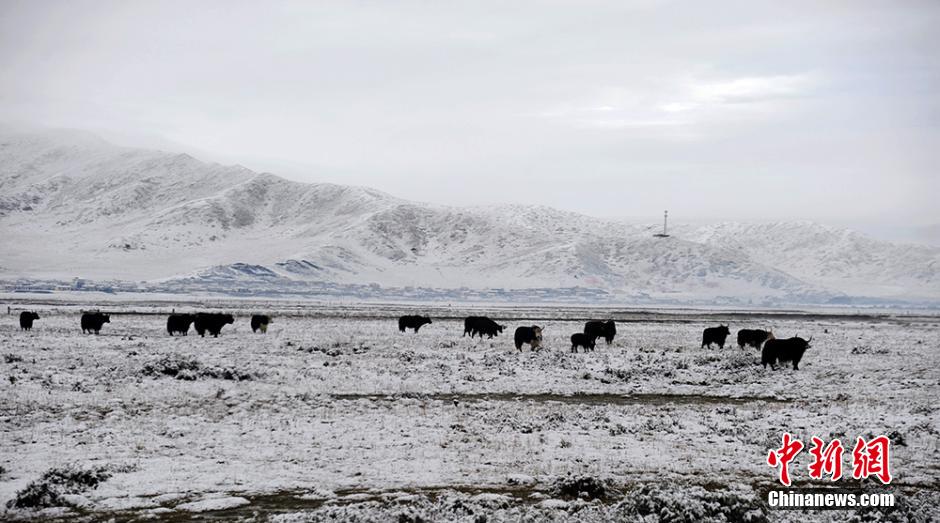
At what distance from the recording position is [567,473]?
12.1 meters

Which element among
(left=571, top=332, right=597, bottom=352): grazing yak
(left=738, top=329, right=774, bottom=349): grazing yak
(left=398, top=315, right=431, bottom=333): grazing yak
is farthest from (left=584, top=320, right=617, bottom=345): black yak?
(left=398, top=315, right=431, bottom=333): grazing yak

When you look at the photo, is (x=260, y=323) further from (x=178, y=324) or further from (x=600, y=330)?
(x=600, y=330)

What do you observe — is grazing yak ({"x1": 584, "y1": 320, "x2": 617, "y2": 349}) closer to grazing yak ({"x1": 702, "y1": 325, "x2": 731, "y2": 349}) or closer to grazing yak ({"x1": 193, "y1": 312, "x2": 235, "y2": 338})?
grazing yak ({"x1": 702, "y1": 325, "x2": 731, "y2": 349})

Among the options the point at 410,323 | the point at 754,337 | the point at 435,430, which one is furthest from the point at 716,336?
the point at 435,430

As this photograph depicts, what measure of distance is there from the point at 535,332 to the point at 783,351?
10284 mm

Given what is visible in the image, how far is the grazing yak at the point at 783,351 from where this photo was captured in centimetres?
2742

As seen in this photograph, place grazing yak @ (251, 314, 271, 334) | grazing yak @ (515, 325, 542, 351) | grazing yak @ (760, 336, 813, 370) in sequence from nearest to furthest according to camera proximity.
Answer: grazing yak @ (760, 336, 813, 370)
grazing yak @ (515, 325, 542, 351)
grazing yak @ (251, 314, 271, 334)

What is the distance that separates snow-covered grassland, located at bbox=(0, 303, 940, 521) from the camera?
410 inches

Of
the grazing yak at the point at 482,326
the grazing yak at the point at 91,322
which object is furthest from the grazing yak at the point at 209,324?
the grazing yak at the point at 482,326

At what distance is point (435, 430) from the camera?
50.4 feet

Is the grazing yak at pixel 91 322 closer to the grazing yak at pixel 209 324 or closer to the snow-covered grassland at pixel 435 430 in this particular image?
the grazing yak at pixel 209 324

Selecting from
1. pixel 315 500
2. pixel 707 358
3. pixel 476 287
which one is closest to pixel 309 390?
pixel 315 500

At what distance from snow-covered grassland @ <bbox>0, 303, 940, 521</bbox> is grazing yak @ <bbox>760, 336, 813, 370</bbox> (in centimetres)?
68

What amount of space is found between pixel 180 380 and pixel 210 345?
37.6 ft
